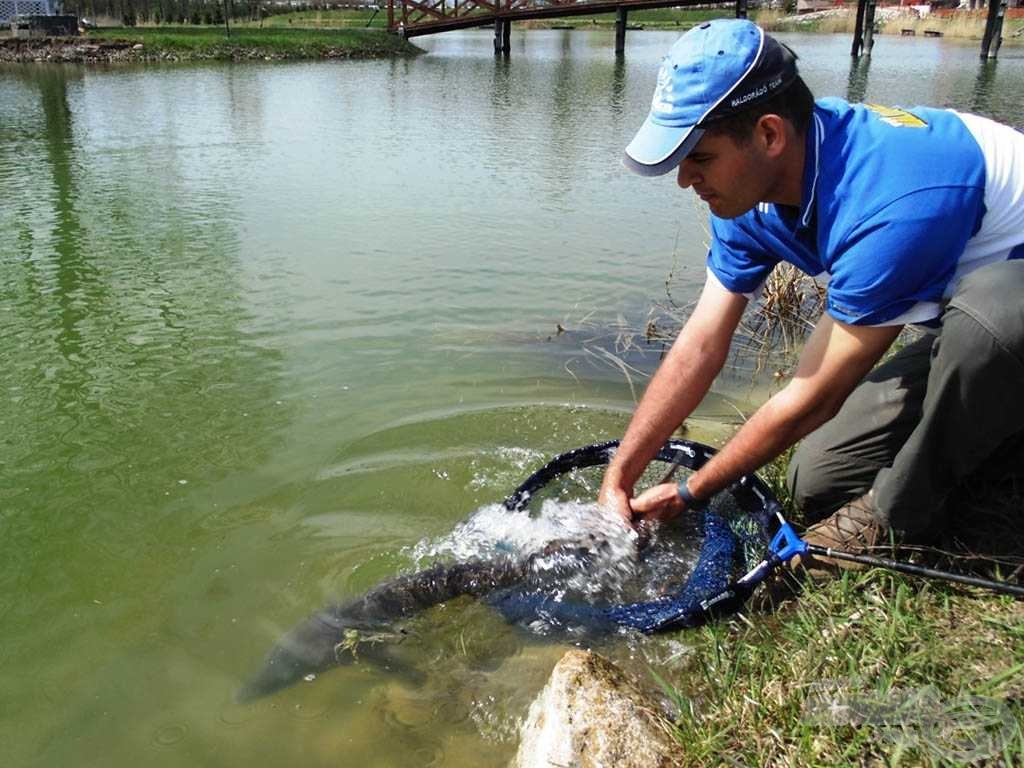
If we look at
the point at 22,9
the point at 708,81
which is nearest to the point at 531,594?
the point at 708,81

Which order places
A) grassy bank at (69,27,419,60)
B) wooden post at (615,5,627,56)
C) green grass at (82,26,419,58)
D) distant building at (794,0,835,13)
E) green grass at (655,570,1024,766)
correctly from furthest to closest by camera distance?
distant building at (794,0,835,13) < wooden post at (615,5,627,56) < green grass at (82,26,419,58) < grassy bank at (69,27,419,60) < green grass at (655,570,1024,766)

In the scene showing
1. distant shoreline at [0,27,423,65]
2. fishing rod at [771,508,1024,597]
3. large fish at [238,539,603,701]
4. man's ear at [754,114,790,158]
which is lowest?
large fish at [238,539,603,701]

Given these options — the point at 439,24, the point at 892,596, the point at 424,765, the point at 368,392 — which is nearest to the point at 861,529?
the point at 892,596

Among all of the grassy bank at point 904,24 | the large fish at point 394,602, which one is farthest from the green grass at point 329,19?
the large fish at point 394,602

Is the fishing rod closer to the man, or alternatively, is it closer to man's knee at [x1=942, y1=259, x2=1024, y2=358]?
the man

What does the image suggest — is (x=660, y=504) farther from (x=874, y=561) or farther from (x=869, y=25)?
(x=869, y=25)

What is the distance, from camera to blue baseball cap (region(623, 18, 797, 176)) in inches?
90.7

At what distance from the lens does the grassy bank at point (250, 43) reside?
31391 millimetres

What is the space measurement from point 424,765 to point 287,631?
0.88 metres

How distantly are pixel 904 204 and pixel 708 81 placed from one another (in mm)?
610

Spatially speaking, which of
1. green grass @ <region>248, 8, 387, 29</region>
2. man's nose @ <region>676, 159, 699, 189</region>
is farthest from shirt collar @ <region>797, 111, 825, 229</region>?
green grass @ <region>248, 8, 387, 29</region>

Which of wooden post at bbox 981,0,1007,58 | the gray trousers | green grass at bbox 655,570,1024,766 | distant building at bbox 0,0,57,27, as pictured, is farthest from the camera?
distant building at bbox 0,0,57,27

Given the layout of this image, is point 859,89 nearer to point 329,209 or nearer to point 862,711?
point 329,209

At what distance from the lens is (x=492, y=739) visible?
266cm
